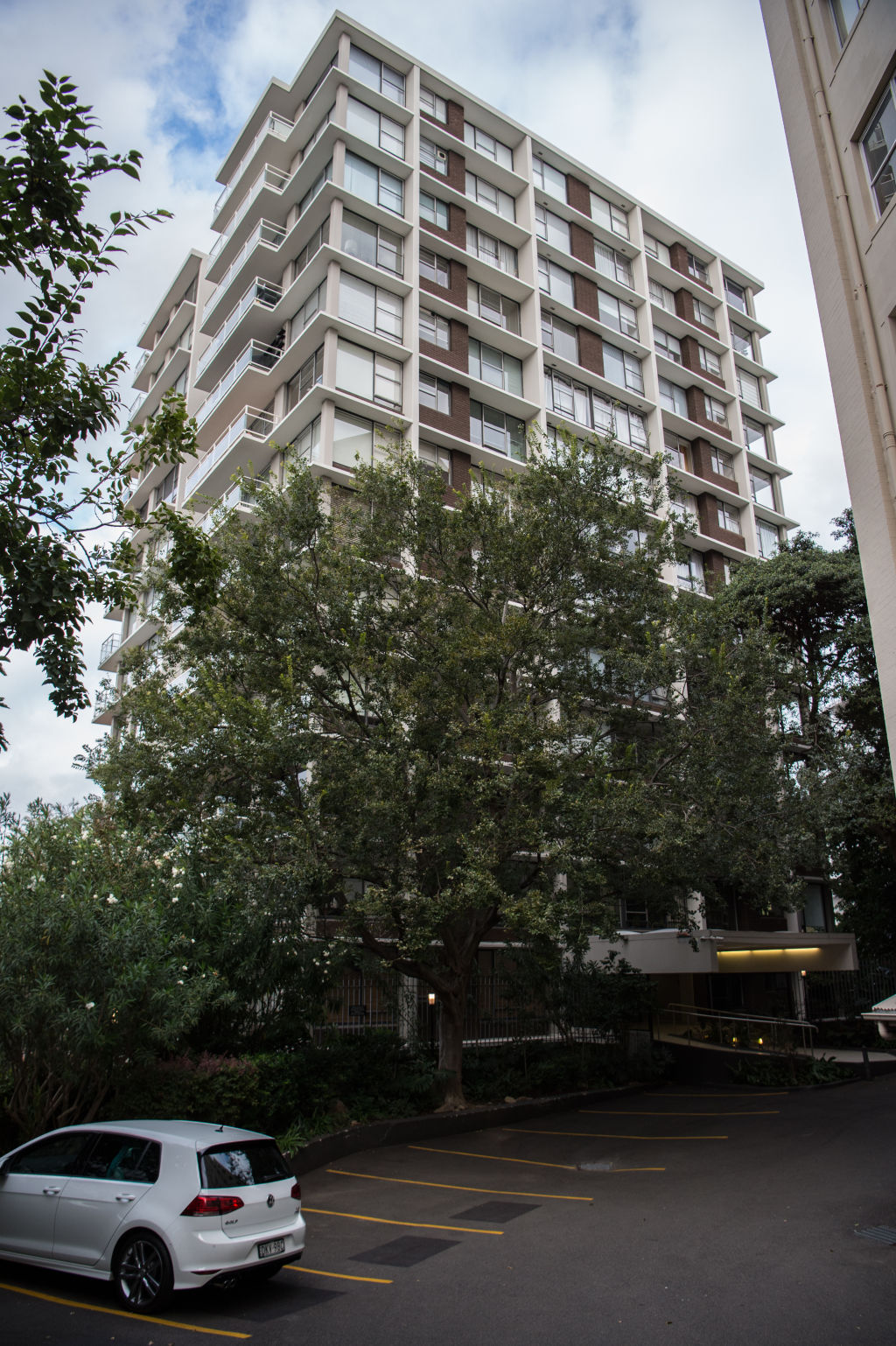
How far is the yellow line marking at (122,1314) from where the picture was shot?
23.4 ft

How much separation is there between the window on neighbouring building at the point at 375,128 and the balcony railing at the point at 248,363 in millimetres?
7602

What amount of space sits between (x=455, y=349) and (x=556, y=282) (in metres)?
7.31

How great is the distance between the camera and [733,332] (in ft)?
142

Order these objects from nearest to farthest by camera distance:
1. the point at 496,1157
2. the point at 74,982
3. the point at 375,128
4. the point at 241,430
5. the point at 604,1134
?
the point at 74,982 < the point at 496,1157 < the point at 604,1134 < the point at 241,430 < the point at 375,128

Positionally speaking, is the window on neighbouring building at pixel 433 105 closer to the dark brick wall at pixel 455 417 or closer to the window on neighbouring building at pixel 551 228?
the window on neighbouring building at pixel 551 228

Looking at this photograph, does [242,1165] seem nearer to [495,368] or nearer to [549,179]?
[495,368]

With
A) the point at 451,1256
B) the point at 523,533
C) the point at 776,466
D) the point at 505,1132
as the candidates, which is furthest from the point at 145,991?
the point at 776,466

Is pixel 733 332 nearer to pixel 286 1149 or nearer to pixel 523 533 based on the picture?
pixel 523 533

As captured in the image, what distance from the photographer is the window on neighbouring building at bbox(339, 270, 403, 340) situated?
28.4 metres

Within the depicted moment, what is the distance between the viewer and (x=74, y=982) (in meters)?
10.7

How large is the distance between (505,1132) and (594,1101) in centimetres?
385

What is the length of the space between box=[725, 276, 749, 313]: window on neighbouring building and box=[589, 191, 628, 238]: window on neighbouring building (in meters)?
6.96

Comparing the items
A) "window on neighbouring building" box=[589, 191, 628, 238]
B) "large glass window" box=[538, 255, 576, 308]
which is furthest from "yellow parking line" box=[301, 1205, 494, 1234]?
"window on neighbouring building" box=[589, 191, 628, 238]

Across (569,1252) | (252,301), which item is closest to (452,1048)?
(569,1252)
